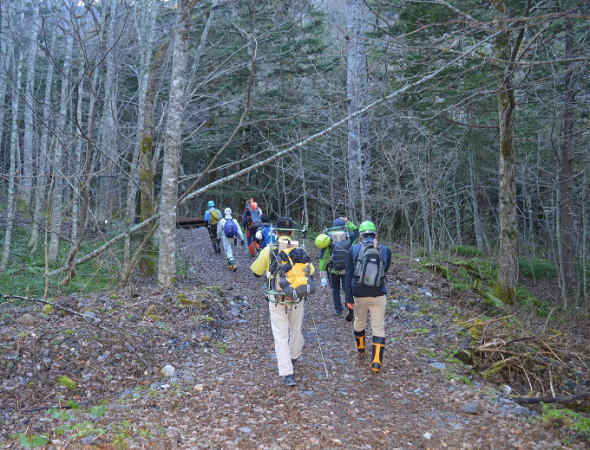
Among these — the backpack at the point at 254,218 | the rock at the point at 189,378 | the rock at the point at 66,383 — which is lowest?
the rock at the point at 189,378

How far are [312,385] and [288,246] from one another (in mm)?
1763

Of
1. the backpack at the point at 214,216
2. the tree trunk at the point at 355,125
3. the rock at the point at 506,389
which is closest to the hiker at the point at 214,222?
the backpack at the point at 214,216

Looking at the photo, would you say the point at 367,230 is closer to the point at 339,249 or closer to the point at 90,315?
the point at 339,249

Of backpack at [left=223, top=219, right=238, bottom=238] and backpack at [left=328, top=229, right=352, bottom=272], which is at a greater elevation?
backpack at [left=223, top=219, right=238, bottom=238]

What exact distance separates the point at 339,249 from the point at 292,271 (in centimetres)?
283

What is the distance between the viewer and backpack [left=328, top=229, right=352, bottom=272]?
855 cm

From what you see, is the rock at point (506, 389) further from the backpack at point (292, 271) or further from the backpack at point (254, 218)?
the backpack at point (254, 218)

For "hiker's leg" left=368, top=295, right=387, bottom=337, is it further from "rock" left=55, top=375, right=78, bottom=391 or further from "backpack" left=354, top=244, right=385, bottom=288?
"rock" left=55, top=375, right=78, bottom=391

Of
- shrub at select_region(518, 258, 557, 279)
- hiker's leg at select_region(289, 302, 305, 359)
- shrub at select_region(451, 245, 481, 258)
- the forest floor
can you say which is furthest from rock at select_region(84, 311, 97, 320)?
shrub at select_region(518, 258, 557, 279)

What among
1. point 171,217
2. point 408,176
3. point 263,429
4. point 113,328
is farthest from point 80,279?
point 408,176

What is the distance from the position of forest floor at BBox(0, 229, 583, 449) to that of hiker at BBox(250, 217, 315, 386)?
0.40 meters

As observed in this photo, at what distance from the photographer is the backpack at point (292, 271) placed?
5.80m

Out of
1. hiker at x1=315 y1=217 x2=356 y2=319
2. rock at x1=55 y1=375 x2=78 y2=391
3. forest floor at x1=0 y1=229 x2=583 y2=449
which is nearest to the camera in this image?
forest floor at x1=0 y1=229 x2=583 y2=449

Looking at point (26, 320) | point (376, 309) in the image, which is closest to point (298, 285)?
point (376, 309)
